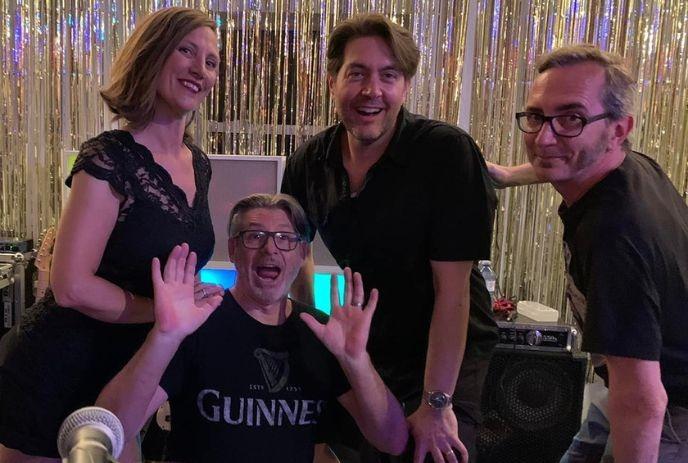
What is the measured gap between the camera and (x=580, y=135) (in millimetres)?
1165

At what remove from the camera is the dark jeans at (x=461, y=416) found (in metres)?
1.38

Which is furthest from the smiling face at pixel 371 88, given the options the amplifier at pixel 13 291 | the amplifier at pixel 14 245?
the amplifier at pixel 14 245

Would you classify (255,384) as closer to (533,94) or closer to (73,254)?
(73,254)

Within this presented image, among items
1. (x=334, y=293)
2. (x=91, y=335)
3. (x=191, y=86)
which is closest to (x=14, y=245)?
(x=91, y=335)

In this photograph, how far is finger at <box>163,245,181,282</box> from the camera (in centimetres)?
118

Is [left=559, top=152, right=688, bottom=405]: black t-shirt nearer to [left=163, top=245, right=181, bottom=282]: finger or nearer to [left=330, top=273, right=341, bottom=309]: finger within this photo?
[left=330, top=273, right=341, bottom=309]: finger

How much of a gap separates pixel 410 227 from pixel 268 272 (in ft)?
1.16

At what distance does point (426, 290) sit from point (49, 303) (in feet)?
2.87

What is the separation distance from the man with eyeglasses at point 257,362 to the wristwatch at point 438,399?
8cm

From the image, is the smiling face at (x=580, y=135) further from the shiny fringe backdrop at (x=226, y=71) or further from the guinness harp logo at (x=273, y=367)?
the shiny fringe backdrop at (x=226, y=71)

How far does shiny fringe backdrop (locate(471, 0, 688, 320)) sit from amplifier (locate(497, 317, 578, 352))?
831 millimetres

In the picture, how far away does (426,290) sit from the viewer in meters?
1.38

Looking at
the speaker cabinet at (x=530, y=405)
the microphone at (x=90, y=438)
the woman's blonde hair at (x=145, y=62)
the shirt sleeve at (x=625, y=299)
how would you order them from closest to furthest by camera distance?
1. the microphone at (x=90, y=438)
2. the shirt sleeve at (x=625, y=299)
3. the woman's blonde hair at (x=145, y=62)
4. the speaker cabinet at (x=530, y=405)

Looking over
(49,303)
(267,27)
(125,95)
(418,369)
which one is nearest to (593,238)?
(418,369)
